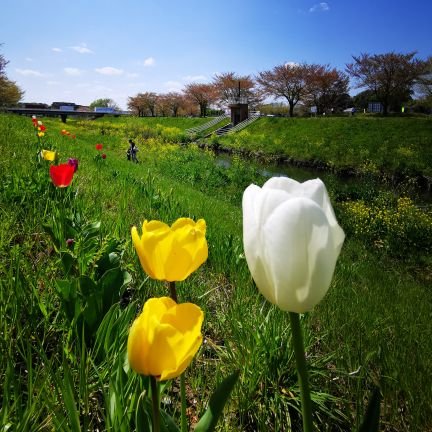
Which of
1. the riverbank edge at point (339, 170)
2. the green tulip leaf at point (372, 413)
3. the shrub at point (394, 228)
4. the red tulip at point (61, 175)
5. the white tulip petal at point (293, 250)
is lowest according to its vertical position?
the riverbank edge at point (339, 170)

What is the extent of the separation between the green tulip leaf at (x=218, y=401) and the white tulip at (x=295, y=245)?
15cm

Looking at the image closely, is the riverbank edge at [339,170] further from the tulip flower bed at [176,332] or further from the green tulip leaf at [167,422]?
the green tulip leaf at [167,422]

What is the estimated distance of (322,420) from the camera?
1377 mm

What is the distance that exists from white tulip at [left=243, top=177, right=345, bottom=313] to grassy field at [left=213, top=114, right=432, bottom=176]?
1764 centimetres

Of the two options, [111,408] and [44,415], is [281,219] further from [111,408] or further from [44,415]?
[44,415]

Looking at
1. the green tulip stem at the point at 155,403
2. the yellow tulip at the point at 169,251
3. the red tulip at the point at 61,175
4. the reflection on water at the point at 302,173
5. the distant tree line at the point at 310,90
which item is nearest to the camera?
the green tulip stem at the point at 155,403

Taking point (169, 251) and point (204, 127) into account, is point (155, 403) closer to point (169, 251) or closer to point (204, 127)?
point (169, 251)

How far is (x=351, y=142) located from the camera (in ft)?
75.4

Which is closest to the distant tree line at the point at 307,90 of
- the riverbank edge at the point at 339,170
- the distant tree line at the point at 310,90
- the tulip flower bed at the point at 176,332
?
the distant tree line at the point at 310,90

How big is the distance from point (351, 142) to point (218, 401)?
80.6ft

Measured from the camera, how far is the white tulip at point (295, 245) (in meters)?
0.55

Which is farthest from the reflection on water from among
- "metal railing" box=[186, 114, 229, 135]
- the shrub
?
"metal railing" box=[186, 114, 229, 135]

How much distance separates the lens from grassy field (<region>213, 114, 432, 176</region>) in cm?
1834

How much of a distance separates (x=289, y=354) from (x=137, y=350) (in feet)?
3.63
